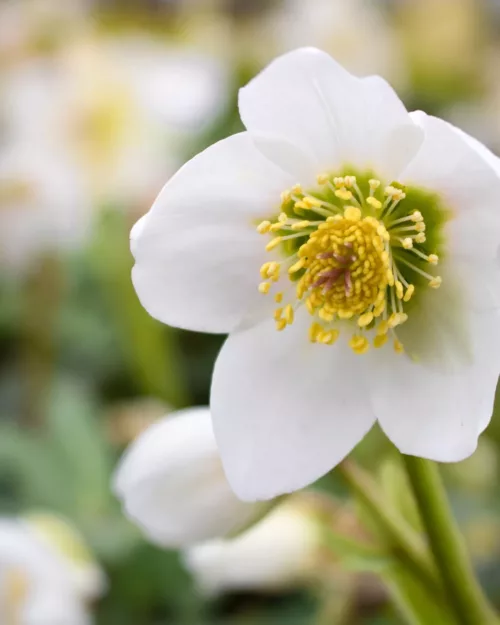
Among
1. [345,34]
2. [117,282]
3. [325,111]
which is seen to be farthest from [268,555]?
[345,34]

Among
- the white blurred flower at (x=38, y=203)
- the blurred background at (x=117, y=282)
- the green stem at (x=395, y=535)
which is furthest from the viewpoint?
the white blurred flower at (x=38, y=203)

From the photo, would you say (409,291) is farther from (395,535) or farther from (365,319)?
(395,535)

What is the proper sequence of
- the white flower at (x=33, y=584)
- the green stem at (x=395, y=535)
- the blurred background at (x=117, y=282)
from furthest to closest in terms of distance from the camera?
the blurred background at (x=117, y=282) → the white flower at (x=33, y=584) → the green stem at (x=395, y=535)

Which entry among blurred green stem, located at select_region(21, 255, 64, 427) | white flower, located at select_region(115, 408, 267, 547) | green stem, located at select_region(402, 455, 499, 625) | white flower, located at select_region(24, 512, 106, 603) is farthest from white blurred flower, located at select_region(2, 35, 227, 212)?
green stem, located at select_region(402, 455, 499, 625)

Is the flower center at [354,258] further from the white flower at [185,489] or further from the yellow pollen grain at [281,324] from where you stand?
the white flower at [185,489]

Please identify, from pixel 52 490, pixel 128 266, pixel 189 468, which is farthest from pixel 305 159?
pixel 128 266

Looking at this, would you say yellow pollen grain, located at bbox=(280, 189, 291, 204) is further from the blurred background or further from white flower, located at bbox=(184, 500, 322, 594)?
white flower, located at bbox=(184, 500, 322, 594)

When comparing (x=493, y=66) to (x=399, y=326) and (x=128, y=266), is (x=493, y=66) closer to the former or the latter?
(x=128, y=266)

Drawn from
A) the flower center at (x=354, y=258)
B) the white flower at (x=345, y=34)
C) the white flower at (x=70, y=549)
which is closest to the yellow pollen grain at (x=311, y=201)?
the flower center at (x=354, y=258)
